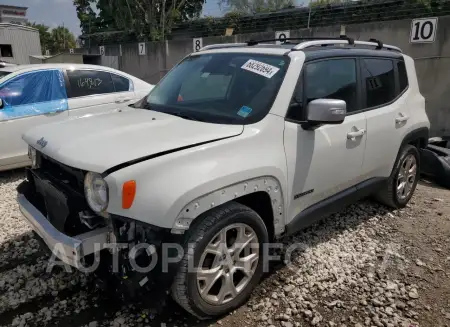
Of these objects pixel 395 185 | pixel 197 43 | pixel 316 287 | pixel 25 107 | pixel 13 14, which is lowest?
pixel 316 287

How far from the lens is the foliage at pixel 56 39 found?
4369 centimetres

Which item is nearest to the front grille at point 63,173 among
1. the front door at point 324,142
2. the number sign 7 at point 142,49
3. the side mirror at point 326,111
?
the front door at point 324,142

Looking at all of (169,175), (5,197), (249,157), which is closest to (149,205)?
(169,175)

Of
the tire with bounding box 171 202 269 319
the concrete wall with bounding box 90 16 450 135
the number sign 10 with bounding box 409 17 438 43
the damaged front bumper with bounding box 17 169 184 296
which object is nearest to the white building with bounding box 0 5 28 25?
the concrete wall with bounding box 90 16 450 135

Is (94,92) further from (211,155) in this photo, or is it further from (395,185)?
(395,185)

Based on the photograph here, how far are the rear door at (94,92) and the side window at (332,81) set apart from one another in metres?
3.58

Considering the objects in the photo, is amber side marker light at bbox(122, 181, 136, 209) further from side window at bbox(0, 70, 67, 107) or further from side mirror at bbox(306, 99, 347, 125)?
side window at bbox(0, 70, 67, 107)

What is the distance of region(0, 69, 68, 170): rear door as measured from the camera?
5273 millimetres

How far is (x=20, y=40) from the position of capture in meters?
21.8

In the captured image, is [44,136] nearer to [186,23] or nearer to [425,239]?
[425,239]

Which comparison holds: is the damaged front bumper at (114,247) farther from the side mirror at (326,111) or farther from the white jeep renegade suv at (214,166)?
the side mirror at (326,111)

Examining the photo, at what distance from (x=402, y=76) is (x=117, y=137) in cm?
325

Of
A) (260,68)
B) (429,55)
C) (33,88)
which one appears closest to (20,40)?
(33,88)

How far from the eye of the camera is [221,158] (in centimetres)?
242
